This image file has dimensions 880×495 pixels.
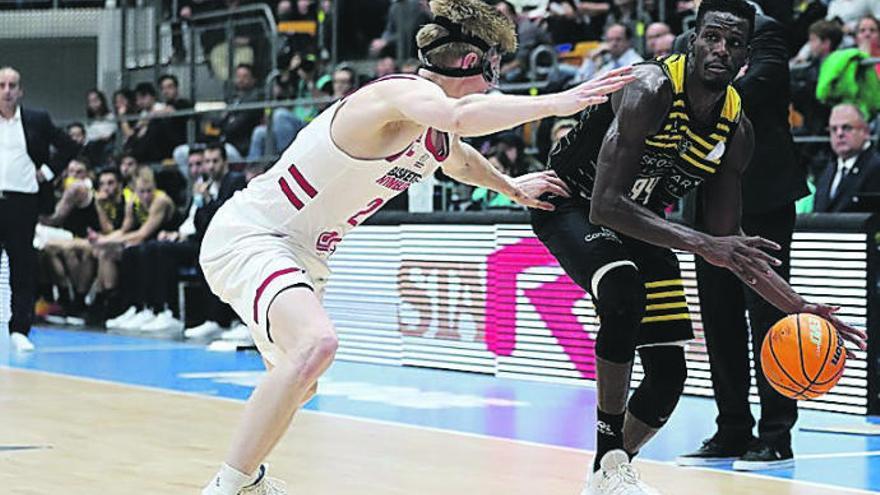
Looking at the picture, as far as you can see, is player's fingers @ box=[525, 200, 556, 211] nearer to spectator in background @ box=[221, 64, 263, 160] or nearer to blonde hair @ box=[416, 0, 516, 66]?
blonde hair @ box=[416, 0, 516, 66]

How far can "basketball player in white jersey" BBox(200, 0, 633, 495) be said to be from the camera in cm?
499

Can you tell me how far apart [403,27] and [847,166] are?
7.37 meters

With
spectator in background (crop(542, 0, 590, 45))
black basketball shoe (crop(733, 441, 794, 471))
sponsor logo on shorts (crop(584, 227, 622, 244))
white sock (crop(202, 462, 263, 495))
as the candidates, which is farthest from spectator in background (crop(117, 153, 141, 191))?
white sock (crop(202, 462, 263, 495))

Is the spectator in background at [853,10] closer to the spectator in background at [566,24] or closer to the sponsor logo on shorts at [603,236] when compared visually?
the spectator in background at [566,24]

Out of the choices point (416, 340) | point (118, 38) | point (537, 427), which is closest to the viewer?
point (537, 427)

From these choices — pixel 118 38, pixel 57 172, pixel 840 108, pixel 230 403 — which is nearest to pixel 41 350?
pixel 57 172

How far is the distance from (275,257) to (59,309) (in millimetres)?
13608

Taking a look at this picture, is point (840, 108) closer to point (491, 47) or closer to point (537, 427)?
point (537, 427)

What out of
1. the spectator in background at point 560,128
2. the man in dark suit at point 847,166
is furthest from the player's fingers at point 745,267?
the spectator in background at point 560,128

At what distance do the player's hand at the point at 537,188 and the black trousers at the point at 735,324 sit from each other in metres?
1.48

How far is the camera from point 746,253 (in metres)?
5.32

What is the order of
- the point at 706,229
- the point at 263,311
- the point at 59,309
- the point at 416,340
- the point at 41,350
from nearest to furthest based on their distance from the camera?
the point at 263,311 < the point at 706,229 < the point at 416,340 < the point at 41,350 < the point at 59,309

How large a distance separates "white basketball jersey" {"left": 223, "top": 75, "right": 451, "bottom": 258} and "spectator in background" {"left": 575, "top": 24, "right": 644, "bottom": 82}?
7948mm

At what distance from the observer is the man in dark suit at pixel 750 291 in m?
7.25
